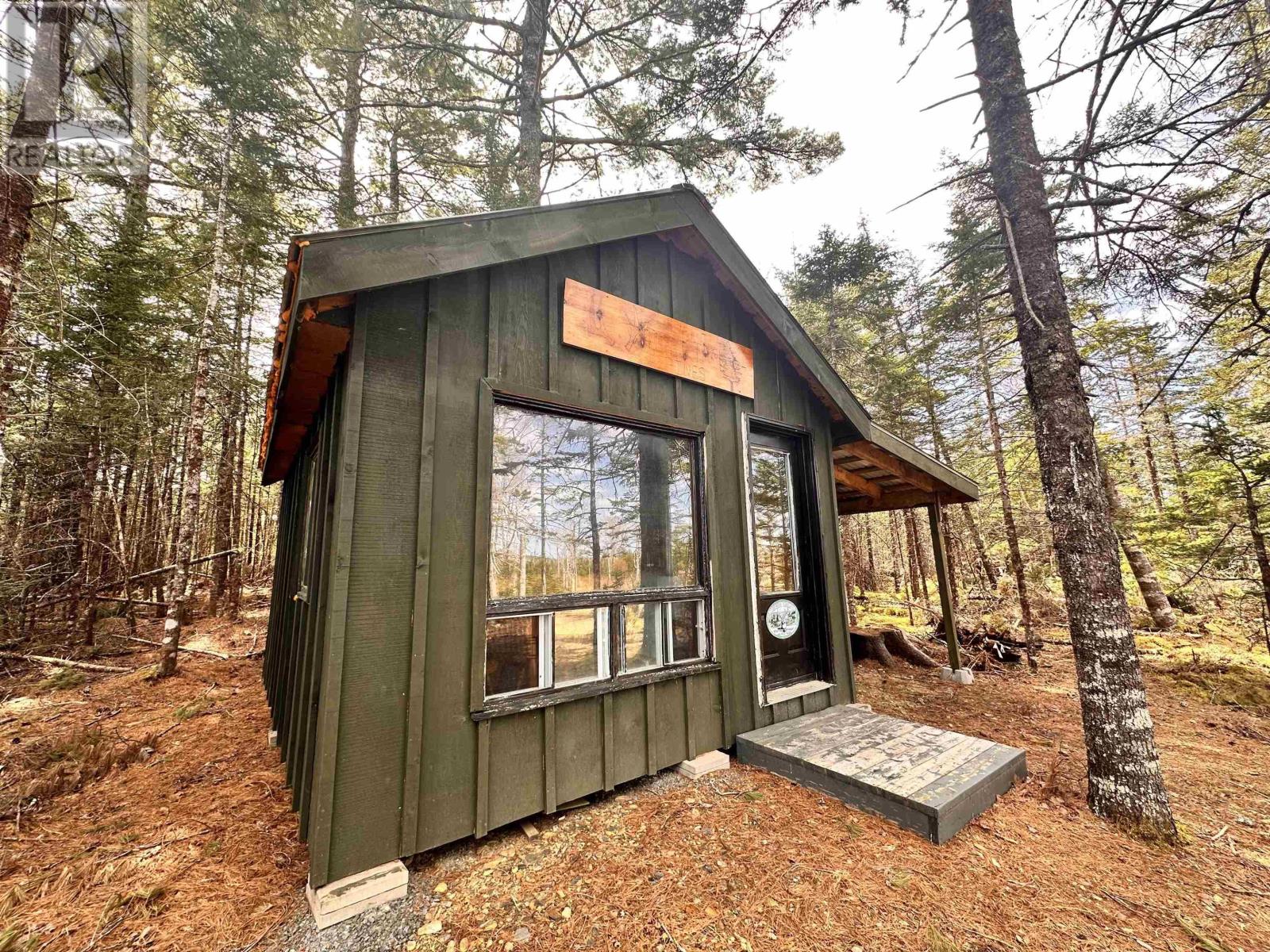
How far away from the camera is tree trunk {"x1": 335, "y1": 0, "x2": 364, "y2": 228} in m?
6.28

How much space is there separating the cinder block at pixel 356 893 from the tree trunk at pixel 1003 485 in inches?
378

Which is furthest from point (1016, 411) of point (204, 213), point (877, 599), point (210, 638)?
point (210, 638)

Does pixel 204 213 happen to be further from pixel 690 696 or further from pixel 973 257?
pixel 973 257

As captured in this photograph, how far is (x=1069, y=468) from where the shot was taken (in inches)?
121

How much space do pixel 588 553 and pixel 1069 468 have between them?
3.20m

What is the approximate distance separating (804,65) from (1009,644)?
8.68 metres

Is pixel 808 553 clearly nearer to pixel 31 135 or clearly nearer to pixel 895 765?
pixel 895 765

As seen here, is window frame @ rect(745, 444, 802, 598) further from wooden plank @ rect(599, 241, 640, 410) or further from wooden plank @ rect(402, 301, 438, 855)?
wooden plank @ rect(402, 301, 438, 855)

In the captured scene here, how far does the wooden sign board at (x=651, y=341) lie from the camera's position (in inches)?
128

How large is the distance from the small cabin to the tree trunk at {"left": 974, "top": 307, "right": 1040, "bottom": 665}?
6.09 m

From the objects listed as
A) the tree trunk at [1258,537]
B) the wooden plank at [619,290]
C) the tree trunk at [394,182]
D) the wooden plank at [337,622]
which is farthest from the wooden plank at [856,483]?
the tree trunk at [394,182]

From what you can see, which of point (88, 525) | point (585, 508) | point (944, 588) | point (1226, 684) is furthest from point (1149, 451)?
point (88, 525)

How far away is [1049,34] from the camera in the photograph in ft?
11.3

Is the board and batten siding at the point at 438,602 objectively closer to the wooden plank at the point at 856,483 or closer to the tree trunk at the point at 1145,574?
the wooden plank at the point at 856,483
